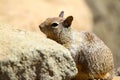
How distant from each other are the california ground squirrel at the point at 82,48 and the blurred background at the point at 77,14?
4035 mm

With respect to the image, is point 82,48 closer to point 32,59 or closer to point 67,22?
point 67,22

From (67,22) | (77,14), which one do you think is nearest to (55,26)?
(67,22)

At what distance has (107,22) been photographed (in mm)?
10531

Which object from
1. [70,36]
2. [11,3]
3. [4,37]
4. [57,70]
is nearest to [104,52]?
[70,36]

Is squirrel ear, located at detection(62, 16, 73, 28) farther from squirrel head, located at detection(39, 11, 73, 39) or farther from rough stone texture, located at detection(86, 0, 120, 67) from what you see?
rough stone texture, located at detection(86, 0, 120, 67)

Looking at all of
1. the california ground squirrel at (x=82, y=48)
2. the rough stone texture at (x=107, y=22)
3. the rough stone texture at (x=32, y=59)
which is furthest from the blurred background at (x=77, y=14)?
the rough stone texture at (x=32, y=59)

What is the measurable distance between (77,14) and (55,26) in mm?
5682

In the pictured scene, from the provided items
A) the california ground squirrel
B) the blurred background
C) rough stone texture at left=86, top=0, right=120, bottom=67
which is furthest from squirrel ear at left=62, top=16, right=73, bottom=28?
rough stone texture at left=86, top=0, right=120, bottom=67

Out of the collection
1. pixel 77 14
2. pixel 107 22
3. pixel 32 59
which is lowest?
pixel 32 59

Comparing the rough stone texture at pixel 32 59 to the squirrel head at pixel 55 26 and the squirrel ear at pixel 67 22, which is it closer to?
the squirrel head at pixel 55 26

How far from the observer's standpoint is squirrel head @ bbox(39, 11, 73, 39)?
4059mm

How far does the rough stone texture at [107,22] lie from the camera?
10234mm

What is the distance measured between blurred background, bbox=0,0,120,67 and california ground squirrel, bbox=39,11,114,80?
404 cm

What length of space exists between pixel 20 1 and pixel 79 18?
1190mm
